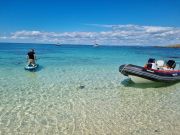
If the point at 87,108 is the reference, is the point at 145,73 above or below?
above

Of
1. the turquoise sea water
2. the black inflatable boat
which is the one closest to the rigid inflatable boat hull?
the black inflatable boat

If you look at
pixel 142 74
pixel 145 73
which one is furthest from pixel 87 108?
pixel 145 73

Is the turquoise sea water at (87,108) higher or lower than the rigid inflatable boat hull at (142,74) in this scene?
lower

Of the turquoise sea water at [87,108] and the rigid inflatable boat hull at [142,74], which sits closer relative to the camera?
the turquoise sea water at [87,108]

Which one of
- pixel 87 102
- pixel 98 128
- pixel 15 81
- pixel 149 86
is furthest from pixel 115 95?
pixel 15 81

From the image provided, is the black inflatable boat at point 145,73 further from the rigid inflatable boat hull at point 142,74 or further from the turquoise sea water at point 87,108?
the turquoise sea water at point 87,108

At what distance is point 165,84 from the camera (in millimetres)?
14992

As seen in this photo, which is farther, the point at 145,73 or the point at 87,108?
the point at 145,73

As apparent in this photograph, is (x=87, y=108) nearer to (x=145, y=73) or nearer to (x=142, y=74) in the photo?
(x=142, y=74)

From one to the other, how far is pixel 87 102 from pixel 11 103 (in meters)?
3.26

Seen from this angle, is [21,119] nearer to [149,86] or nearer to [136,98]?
[136,98]

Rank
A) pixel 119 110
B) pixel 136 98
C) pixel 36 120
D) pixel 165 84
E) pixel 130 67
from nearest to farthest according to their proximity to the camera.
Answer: pixel 36 120
pixel 119 110
pixel 136 98
pixel 130 67
pixel 165 84

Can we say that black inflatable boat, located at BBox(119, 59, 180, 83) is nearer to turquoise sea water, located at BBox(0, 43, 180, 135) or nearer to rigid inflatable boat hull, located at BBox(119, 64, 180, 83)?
rigid inflatable boat hull, located at BBox(119, 64, 180, 83)

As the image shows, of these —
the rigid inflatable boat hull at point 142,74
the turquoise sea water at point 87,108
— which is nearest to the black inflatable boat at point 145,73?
the rigid inflatable boat hull at point 142,74
